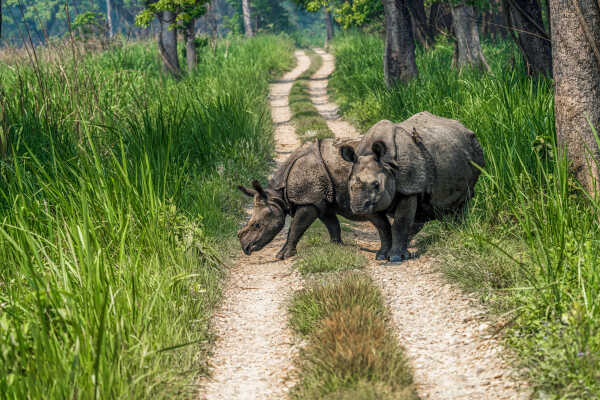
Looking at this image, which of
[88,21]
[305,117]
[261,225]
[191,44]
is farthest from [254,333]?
[88,21]

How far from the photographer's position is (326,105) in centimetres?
1673

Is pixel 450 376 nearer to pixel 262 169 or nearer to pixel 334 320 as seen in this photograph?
pixel 334 320

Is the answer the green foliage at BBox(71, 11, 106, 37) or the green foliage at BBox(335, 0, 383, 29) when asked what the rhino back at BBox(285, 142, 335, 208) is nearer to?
the green foliage at BBox(71, 11, 106, 37)

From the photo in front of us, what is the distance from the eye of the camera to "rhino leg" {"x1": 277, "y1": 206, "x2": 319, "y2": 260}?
593cm

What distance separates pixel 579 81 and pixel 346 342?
317cm

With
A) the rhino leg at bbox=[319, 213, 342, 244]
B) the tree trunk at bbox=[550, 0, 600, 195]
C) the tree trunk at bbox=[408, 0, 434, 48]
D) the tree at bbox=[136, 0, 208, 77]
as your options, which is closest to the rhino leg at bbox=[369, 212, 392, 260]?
the rhino leg at bbox=[319, 213, 342, 244]

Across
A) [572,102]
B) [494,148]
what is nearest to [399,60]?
[494,148]

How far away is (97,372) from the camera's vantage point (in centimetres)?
281

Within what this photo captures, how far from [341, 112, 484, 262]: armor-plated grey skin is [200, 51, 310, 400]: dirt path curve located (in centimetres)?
104

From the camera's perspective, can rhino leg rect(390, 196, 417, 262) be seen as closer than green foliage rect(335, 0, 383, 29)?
Yes

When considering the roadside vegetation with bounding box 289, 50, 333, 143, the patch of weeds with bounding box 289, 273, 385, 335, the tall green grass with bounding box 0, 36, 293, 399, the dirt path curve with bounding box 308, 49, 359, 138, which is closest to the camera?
the tall green grass with bounding box 0, 36, 293, 399

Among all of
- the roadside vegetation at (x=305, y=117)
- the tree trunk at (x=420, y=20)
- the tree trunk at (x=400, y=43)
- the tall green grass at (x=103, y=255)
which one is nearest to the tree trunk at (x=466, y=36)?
the tree trunk at (x=400, y=43)

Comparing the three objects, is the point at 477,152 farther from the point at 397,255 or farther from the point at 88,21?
the point at 88,21

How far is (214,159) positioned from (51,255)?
15.0 ft
